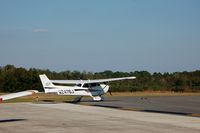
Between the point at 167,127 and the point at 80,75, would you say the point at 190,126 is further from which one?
the point at 80,75

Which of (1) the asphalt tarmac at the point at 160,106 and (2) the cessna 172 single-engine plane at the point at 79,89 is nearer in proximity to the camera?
(1) the asphalt tarmac at the point at 160,106

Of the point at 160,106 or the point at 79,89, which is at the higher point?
the point at 79,89

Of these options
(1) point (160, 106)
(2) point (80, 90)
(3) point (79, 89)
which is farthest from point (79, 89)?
(1) point (160, 106)

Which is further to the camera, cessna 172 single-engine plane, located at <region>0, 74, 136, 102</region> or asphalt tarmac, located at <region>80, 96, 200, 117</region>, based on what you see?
cessna 172 single-engine plane, located at <region>0, 74, 136, 102</region>

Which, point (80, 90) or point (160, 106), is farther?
point (80, 90)

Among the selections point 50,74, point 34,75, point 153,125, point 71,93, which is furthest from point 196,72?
point 153,125

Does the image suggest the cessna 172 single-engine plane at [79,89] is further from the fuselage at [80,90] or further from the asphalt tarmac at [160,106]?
the asphalt tarmac at [160,106]

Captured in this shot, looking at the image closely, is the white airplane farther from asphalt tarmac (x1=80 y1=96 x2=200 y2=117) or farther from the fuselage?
asphalt tarmac (x1=80 y1=96 x2=200 y2=117)

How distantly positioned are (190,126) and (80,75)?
8265 cm

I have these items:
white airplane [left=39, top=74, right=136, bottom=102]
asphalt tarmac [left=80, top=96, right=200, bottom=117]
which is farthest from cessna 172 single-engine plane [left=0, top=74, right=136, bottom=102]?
asphalt tarmac [left=80, top=96, right=200, bottom=117]

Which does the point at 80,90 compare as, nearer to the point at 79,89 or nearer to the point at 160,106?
the point at 79,89

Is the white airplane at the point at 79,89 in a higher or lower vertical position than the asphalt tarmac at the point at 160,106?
higher

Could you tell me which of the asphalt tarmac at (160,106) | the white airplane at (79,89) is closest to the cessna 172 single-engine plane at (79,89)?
the white airplane at (79,89)

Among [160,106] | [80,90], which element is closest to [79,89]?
[80,90]
